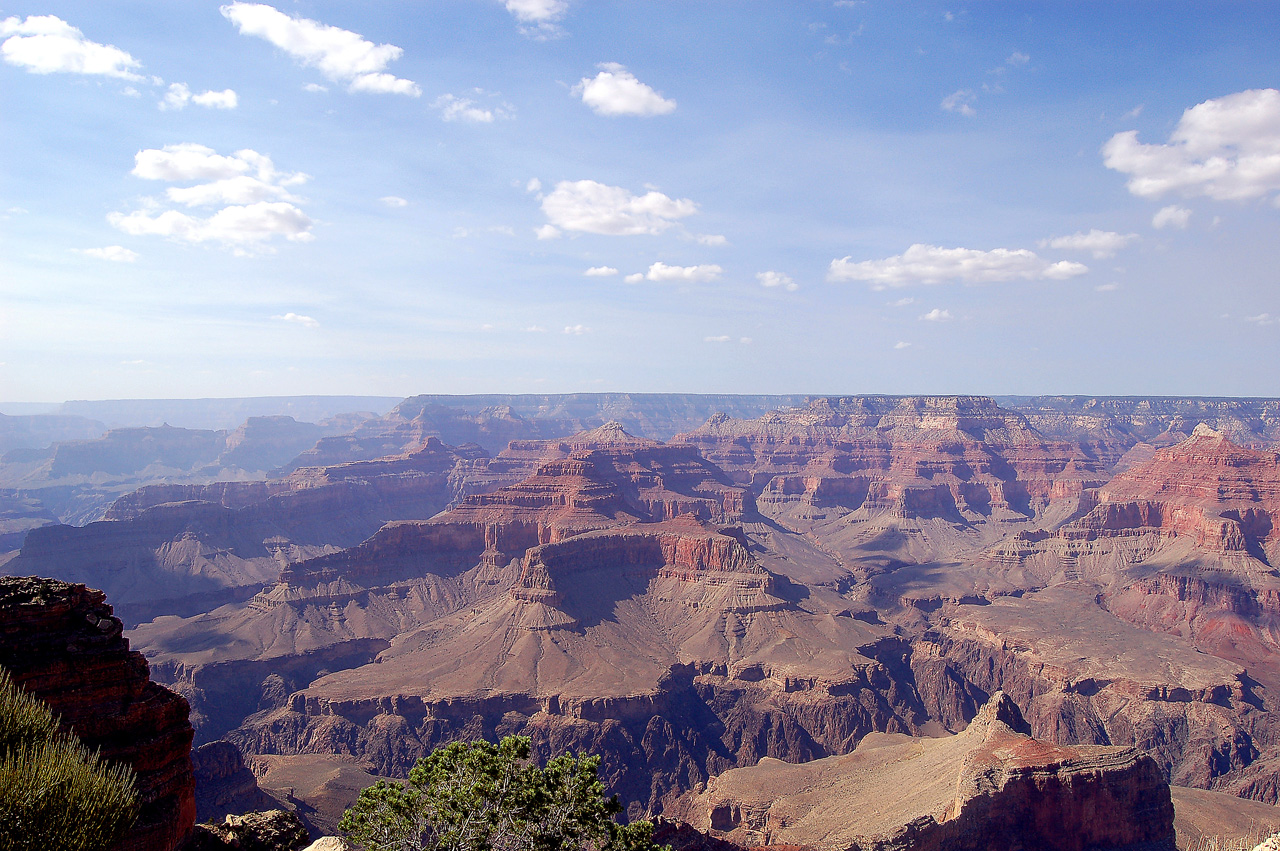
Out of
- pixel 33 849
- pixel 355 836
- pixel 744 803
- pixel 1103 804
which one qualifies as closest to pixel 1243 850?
pixel 1103 804

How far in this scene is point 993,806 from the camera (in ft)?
170

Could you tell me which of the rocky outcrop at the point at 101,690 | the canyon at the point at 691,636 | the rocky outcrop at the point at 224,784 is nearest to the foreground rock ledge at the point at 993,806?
the canyon at the point at 691,636

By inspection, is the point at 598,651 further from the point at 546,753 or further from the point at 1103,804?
the point at 1103,804

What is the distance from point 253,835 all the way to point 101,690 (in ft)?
26.9

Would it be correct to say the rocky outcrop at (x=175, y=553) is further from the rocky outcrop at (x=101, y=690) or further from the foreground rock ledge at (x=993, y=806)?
the rocky outcrop at (x=101, y=690)

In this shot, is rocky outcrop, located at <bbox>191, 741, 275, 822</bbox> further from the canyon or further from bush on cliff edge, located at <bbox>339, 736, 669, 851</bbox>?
bush on cliff edge, located at <bbox>339, 736, 669, 851</bbox>

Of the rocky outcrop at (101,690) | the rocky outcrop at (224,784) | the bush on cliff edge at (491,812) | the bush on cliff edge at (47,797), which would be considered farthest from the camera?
the rocky outcrop at (224,784)

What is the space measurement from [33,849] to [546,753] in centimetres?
8246

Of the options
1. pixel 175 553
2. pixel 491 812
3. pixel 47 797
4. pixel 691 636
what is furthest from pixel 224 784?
pixel 175 553

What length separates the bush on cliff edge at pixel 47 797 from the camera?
12.6 meters

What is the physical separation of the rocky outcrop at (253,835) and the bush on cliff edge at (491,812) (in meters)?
7.05

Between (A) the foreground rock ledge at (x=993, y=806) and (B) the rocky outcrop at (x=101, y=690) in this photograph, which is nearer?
(B) the rocky outcrop at (x=101, y=690)

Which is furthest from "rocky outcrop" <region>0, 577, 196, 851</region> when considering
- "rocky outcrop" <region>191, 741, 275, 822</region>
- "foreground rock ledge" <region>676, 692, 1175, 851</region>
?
"foreground rock ledge" <region>676, 692, 1175, 851</region>

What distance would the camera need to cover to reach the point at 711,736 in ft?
310
